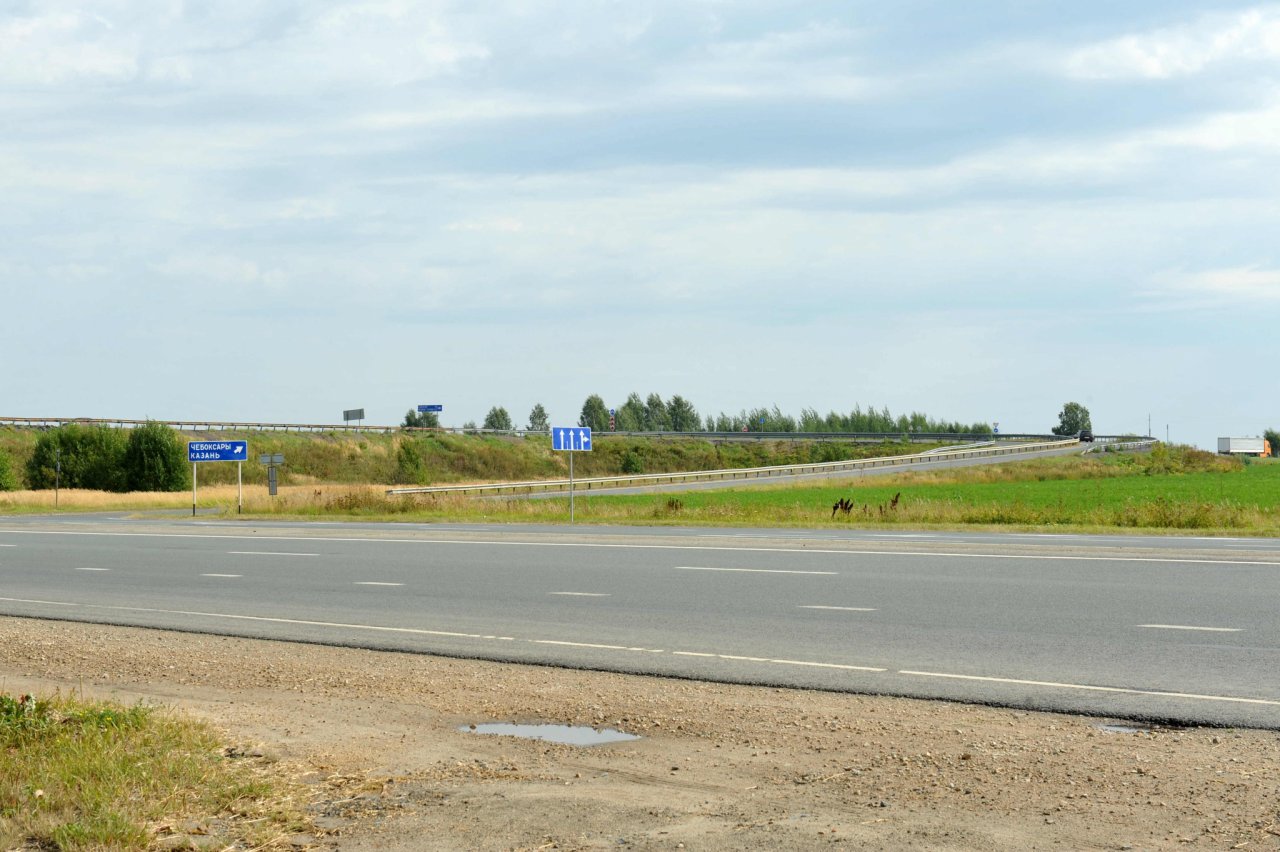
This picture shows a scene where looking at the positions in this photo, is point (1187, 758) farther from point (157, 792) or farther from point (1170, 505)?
point (1170, 505)

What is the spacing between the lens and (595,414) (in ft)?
597

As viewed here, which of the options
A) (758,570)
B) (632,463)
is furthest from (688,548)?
(632,463)

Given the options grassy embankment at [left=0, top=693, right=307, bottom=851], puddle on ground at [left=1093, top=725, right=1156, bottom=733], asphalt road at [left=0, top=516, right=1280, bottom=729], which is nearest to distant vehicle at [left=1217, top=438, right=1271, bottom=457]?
asphalt road at [left=0, top=516, right=1280, bottom=729]

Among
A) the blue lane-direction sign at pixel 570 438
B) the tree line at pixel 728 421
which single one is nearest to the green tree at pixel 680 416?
the tree line at pixel 728 421

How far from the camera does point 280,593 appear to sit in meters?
19.0

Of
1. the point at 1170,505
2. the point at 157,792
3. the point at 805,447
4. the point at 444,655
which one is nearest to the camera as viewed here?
the point at 157,792

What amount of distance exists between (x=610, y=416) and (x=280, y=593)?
160 metres

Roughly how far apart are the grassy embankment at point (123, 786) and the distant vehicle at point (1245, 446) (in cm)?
15030

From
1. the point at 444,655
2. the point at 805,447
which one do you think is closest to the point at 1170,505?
the point at 444,655

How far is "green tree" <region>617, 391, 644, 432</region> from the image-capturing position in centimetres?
18725

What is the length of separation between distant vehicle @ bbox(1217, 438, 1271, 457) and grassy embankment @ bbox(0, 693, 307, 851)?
150 m

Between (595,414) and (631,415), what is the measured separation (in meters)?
→ 9.58

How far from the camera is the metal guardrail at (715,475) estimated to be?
74.7 meters

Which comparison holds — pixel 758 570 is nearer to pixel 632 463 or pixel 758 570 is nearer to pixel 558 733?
pixel 558 733
